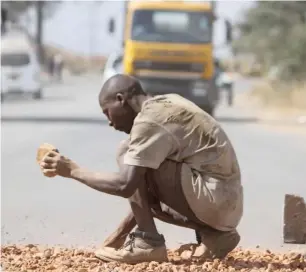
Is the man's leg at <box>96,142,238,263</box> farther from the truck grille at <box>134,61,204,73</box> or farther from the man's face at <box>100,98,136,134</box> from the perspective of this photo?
the truck grille at <box>134,61,204,73</box>

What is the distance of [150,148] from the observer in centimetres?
536

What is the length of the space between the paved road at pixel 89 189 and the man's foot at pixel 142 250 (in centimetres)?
154

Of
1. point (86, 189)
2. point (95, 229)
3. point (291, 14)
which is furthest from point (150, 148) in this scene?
point (291, 14)

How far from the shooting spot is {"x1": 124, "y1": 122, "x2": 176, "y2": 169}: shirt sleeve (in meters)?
5.34

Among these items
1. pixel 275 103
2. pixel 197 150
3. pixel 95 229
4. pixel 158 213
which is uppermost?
pixel 197 150

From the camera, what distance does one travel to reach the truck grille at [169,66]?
2422 cm

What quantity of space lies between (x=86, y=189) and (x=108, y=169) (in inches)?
82.9

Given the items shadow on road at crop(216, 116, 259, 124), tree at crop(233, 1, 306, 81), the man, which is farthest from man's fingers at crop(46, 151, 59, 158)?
tree at crop(233, 1, 306, 81)

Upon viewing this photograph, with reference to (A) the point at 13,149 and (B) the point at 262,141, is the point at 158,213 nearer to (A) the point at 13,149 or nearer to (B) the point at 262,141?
(A) the point at 13,149

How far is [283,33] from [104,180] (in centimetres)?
4306

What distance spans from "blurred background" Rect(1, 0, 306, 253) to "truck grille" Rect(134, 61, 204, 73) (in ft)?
0.08

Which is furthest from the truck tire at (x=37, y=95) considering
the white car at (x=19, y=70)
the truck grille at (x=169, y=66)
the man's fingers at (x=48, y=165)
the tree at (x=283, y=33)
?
the man's fingers at (x=48, y=165)

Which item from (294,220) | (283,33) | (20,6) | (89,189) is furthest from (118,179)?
(20,6)

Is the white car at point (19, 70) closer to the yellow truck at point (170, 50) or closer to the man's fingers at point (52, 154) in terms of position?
the yellow truck at point (170, 50)
